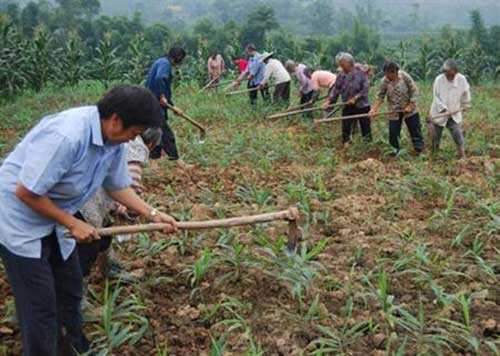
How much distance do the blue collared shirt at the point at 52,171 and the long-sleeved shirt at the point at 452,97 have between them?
5.82m

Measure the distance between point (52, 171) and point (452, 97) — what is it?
6285 mm

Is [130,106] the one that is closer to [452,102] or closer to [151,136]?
[151,136]

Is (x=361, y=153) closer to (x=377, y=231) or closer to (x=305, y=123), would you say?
(x=305, y=123)

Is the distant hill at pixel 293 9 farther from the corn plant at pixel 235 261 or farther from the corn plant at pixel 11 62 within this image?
the corn plant at pixel 235 261

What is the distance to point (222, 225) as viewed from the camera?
10.7 ft

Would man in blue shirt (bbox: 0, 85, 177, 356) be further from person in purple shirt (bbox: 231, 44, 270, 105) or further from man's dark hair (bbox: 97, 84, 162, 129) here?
person in purple shirt (bbox: 231, 44, 270, 105)

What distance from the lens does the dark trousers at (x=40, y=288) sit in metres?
2.45

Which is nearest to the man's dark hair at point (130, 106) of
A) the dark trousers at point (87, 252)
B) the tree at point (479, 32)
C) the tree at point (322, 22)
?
the dark trousers at point (87, 252)

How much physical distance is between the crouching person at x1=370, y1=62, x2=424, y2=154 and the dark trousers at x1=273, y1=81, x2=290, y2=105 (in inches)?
165

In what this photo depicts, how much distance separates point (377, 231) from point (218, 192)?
A: 69.5 inches

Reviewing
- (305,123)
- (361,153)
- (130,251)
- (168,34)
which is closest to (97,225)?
(130,251)

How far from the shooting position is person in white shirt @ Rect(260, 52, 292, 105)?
1172cm

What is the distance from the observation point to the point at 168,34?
30.8 m

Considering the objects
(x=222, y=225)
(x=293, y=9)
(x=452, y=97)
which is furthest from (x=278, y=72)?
(x=293, y=9)
